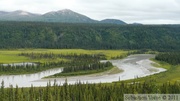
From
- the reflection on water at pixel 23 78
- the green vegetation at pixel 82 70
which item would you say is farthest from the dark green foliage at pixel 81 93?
the green vegetation at pixel 82 70

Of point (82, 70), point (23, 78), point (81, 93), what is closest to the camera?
point (81, 93)

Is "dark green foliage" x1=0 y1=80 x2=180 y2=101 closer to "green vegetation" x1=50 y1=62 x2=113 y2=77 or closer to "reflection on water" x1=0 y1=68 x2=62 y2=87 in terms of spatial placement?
"reflection on water" x1=0 y1=68 x2=62 y2=87

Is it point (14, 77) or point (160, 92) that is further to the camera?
point (14, 77)

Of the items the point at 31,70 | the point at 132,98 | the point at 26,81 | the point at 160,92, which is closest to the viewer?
the point at 132,98

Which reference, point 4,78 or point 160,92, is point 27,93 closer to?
point 160,92

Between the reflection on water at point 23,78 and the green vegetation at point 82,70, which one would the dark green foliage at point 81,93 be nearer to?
the reflection on water at point 23,78

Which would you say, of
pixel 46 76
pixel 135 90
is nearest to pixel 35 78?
pixel 46 76

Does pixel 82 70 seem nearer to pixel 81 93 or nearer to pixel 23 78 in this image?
pixel 23 78

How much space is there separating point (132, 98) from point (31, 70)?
9638 centimetres

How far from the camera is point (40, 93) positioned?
113 meters

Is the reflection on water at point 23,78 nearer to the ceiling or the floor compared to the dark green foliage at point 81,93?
nearer to the floor

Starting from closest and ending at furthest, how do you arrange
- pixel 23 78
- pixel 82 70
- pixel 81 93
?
pixel 81 93, pixel 23 78, pixel 82 70

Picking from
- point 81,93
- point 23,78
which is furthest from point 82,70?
point 81,93

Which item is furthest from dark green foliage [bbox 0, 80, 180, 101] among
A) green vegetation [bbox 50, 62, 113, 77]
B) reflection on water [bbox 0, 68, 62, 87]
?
green vegetation [bbox 50, 62, 113, 77]
